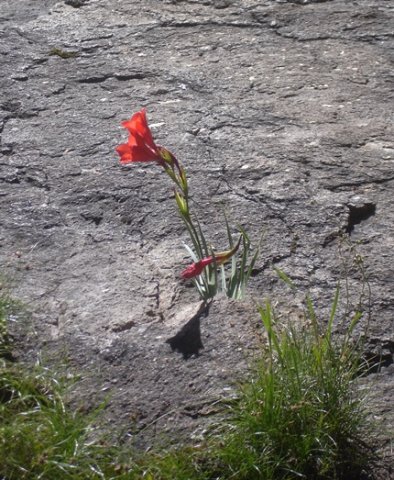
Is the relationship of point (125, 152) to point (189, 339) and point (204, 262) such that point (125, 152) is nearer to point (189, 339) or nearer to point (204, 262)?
point (204, 262)

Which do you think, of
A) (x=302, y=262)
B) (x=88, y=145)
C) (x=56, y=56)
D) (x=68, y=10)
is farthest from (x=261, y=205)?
(x=68, y=10)

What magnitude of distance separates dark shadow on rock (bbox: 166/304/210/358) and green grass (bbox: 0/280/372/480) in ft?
1.01

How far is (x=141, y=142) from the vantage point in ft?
8.45

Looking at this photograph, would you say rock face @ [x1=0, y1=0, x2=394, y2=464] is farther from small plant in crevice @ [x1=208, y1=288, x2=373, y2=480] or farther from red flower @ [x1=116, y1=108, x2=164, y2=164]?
red flower @ [x1=116, y1=108, x2=164, y2=164]

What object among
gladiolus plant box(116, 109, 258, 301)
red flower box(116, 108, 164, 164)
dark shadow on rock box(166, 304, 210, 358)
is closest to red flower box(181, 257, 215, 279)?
gladiolus plant box(116, 109, 258, 301)

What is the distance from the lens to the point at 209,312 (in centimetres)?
275

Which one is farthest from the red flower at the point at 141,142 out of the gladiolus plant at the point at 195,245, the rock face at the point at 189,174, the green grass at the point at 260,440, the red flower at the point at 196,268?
the green grass at the point at 260,440

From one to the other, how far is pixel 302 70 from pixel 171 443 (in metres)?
2.22

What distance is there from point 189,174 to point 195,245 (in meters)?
0.68

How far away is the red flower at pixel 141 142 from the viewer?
101 inches

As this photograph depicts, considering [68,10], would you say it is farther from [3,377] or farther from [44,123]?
[3,377]

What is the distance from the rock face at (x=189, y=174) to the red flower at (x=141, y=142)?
47cm

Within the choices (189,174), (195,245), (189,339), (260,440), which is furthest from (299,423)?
(189,174)

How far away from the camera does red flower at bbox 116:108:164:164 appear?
2.56 metres
